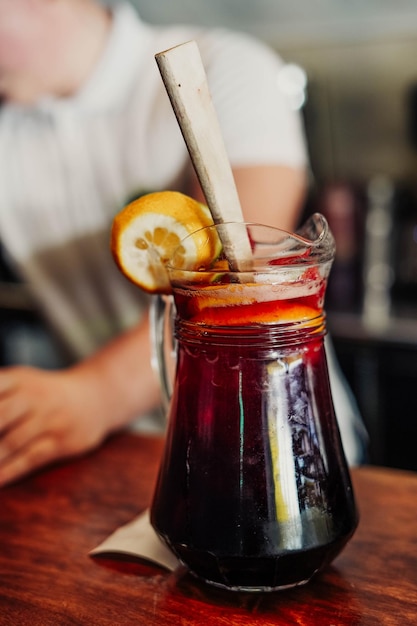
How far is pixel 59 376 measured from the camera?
91cm

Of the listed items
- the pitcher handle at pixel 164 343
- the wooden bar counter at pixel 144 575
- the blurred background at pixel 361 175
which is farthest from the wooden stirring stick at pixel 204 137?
the blurred background at pixel 361 175

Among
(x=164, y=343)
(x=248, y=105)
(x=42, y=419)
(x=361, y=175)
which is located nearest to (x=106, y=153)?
(x=248, y=105)

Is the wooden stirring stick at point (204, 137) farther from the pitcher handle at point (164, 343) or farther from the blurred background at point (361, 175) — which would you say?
the blurred background at point (361, 175)

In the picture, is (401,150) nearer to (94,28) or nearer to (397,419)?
(397,419)

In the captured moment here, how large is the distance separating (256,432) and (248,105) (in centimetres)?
79

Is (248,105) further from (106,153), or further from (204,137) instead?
(204,137)

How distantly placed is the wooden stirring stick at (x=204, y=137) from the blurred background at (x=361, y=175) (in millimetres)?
1615

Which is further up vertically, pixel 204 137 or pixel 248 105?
pixel 204 137

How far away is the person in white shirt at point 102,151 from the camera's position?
1158mm

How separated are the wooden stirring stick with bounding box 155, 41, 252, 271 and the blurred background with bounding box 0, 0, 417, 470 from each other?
1.61 m

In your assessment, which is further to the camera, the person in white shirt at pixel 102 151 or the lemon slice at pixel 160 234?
the person in white shirt at pixel 102 151

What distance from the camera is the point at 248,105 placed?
1.19m

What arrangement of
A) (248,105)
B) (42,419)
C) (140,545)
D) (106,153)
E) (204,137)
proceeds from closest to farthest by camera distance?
(204,137) < (140,545) < (42,419) < (248,105) < (106,153)

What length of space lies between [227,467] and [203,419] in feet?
0.13
